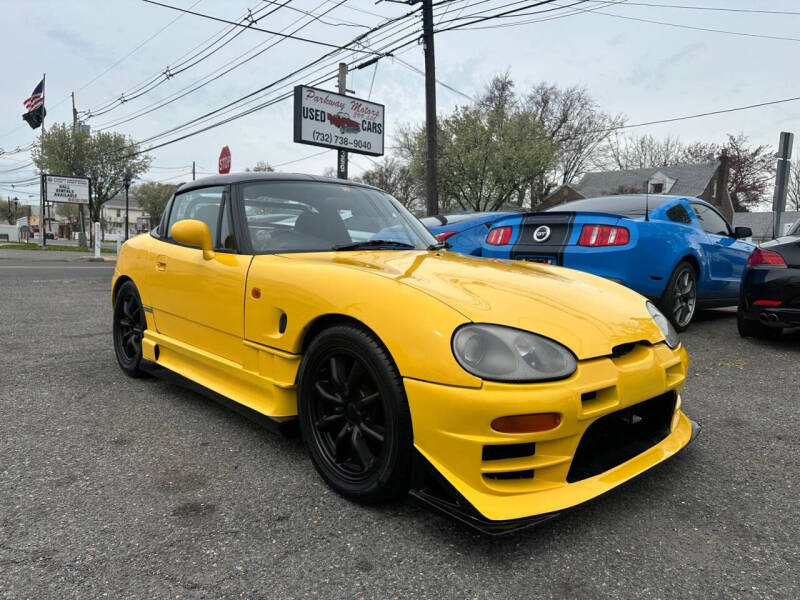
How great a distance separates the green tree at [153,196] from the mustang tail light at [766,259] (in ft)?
240

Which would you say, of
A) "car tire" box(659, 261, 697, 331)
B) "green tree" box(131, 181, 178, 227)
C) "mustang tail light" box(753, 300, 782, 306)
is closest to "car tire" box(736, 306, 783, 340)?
"mustang tail light" box(753, 300, 782, 306)

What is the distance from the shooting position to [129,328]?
3746 mm

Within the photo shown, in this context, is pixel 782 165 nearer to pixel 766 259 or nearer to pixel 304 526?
pixel 766 259

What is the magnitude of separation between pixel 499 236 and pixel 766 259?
7.41 ft

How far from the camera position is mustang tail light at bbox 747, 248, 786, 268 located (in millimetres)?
4441

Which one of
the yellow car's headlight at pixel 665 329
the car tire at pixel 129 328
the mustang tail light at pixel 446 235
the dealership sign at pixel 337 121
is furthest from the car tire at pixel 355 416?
the dealership sign at pixel 337 121

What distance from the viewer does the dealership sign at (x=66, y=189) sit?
28.9 m

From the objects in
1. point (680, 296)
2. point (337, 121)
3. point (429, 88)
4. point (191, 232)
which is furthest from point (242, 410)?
point (337, 121)

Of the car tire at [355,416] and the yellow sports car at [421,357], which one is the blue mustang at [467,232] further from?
the car tire at [355,416]

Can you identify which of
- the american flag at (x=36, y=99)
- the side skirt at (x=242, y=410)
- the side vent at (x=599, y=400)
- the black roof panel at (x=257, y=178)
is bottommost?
the side skirt at (x=242, y=410)

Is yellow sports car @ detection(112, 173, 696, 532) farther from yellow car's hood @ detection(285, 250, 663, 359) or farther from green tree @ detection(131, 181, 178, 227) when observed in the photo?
green tree @ detection(131, 181, 178, 227)

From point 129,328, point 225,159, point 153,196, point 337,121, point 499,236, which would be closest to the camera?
point 129,328

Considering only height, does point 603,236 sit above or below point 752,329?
above

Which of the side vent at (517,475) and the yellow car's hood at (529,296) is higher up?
the yellow car's hood at (529,296)
